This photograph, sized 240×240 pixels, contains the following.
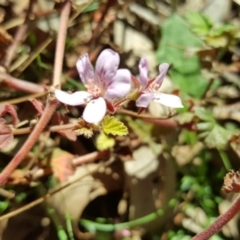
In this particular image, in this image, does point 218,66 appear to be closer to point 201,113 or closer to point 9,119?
point 201,113

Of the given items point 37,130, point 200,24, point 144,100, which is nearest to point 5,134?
point 37,130

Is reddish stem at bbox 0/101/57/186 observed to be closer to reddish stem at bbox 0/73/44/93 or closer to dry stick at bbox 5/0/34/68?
reddish stem at bbox 0/73/44/93

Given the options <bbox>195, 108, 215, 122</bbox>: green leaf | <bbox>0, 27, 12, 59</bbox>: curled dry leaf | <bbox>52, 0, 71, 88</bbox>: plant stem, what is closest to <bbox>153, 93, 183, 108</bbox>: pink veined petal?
<bbox>52, 0, 71, 88</bbox>: plant stem

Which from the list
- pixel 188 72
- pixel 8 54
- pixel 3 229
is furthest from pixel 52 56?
pixel 3 229

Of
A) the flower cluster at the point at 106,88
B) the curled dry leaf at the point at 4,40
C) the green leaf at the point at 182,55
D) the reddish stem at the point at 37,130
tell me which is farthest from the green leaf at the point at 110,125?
the green leaf at the point at 182,55

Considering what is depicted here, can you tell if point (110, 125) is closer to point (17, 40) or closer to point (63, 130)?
point (63, 130)

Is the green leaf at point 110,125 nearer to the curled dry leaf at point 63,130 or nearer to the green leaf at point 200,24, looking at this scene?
the curled dry leaf at point 63,130

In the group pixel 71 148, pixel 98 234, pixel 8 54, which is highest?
pixel 8 54
